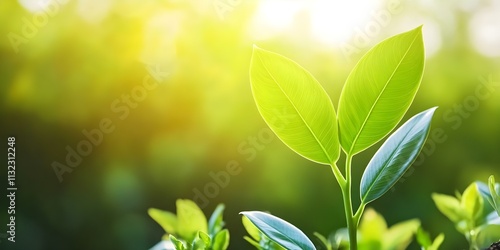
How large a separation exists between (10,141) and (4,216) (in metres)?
0.18

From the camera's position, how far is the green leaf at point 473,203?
0.47m

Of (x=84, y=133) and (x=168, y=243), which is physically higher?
(x=84, y=133)

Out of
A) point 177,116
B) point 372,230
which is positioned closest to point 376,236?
point 372,230

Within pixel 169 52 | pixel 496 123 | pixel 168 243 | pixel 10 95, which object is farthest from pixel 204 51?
pixel 168 243

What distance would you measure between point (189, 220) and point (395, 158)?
213 millimetres

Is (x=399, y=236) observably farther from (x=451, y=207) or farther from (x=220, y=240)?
(x=220, y=240)

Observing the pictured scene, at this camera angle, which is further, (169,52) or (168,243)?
(169,52)

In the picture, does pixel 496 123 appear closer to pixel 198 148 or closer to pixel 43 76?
pixel 198 148

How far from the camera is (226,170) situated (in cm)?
128

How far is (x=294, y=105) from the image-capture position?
14.5 inches

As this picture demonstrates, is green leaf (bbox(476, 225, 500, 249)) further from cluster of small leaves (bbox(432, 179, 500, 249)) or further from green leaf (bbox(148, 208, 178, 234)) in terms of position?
green leaf (bbox(148, 208, 178, 234))

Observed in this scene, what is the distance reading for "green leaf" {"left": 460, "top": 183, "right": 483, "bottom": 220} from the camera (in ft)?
1.53

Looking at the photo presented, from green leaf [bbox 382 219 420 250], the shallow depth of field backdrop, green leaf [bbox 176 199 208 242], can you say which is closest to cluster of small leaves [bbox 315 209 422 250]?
green leaf [bbox 382 219 420 250]

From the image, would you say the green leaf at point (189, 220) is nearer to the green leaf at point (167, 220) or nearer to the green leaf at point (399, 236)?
the green leaf at point (167, 220)
